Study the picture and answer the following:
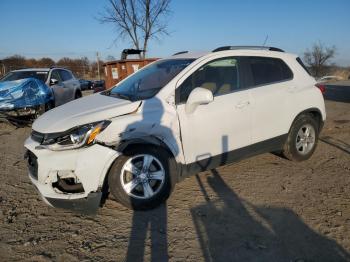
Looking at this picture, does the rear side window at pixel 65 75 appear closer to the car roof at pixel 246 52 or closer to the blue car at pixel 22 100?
the blue car at pixel 22 100

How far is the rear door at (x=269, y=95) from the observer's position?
4.71 metres

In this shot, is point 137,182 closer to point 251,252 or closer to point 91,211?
point 91,211

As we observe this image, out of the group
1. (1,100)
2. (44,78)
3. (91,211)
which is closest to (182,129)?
(91,211)

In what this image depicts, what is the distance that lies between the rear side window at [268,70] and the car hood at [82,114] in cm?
183

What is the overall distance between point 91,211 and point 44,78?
313 inches

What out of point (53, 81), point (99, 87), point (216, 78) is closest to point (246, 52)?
point (216, 78)

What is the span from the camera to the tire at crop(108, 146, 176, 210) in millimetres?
3742

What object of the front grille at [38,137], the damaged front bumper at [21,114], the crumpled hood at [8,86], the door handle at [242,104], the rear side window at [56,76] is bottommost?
the damaged front bumper at [21,114]

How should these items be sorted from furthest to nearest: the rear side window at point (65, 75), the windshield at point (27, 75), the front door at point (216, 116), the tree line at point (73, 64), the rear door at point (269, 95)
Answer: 1. the tree line at point (73, 64)
2. the rear side window at point (65, 75)
3. the windshield at point (27, 75)
4. the rear door at point (269, 95)
5. the front door at point (216, 116)

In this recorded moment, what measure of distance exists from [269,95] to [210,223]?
2.09 meters

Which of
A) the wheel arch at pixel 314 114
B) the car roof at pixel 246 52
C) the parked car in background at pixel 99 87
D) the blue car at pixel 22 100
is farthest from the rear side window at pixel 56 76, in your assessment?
the wheel arch at pixel 314 114

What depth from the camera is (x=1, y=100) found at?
8.92m

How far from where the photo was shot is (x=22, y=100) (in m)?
8.97

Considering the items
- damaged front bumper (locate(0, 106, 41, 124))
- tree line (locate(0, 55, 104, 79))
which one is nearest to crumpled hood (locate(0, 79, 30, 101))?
damaged front bumper (locate(0, 106, 41, 124))
